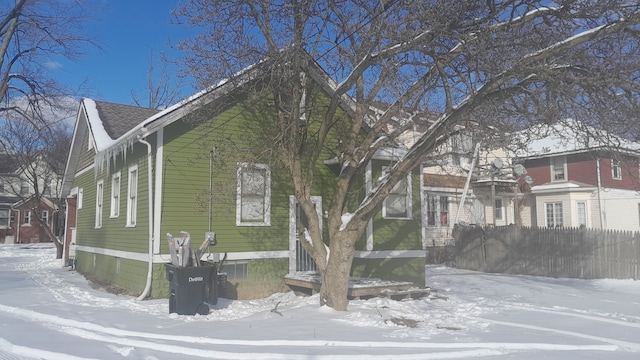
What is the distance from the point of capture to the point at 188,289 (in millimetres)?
9156

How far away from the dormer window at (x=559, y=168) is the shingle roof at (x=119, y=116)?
2220 cm

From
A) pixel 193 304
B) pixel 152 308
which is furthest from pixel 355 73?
pixel 152 308

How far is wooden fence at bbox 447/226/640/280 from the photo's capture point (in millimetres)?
16391

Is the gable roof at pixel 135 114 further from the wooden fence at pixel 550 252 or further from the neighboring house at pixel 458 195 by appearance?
the neighboring house at pixel 458 195

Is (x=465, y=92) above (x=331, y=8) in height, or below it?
below

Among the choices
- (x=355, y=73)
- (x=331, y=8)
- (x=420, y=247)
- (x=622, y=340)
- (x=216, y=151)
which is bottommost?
(x=622, y=340)

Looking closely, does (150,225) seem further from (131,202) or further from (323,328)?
(323,328)

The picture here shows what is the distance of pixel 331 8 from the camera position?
9.59 metres

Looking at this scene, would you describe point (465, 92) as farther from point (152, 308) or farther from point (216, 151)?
point (152, 308)

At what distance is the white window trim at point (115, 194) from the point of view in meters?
14.2

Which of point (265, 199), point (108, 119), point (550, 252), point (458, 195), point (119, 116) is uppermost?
point (119, 116)

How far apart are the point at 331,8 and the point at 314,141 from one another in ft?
13.6

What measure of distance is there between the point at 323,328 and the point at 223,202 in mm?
4803

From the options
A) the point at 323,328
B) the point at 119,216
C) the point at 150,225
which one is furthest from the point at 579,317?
the point at 119,216
